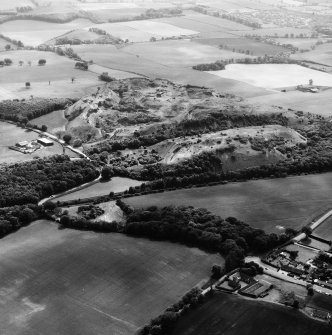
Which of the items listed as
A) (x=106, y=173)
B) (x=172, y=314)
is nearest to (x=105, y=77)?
(x=106, y=173)

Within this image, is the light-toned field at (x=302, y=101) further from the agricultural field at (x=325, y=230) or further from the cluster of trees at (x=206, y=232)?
the cluster of trees at (x=206, y=232)

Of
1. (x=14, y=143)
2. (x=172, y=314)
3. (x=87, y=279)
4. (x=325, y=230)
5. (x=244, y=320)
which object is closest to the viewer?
(x=172, y=314)

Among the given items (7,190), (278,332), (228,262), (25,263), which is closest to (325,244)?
(228,262)

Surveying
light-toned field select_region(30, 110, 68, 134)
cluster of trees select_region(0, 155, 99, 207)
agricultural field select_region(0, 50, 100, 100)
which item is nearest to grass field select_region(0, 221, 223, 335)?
cluster of trees select_region(0, 155, 99, 207)

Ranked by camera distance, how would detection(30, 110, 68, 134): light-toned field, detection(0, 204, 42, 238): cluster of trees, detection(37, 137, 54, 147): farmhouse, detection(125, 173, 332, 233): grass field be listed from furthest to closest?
detection(30, 110, 68, 134): light-toned field → detection(37, 137, 54, 147): farmhouse → detection(125, 173, 332, 233): grass field → detection(0, 204, 42, 238): cluster of trees

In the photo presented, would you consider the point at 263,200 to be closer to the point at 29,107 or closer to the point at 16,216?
the point at 16,216

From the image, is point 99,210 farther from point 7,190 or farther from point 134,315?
point 134,315

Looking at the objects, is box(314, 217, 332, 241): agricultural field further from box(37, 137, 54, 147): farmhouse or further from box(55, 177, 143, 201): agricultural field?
box(37, 137, 54, 147): farmhouse
